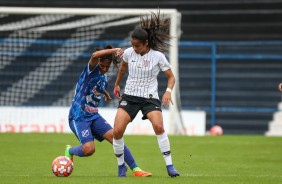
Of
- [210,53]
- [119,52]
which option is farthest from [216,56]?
[119,52]

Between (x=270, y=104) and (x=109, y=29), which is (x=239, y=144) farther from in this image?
(x=109, y=29)

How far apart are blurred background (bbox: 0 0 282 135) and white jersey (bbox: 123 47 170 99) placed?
11.3m

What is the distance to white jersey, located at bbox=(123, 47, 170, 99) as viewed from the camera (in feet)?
31.2

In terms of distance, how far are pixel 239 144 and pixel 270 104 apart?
22.9 ft

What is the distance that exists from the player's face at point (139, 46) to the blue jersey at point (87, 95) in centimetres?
83

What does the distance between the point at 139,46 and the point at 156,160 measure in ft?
13.1

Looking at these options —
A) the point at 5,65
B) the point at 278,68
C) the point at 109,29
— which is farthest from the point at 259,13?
the point at 5,65

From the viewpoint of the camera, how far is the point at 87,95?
10.2m

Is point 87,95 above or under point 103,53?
under

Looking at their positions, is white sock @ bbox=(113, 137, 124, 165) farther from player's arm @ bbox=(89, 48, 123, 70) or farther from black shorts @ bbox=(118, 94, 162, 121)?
player's arm @ bbox=(89, 48, 123, 70)

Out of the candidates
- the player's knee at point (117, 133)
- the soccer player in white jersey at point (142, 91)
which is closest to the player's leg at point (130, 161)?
the soccer player in white jersey at point (142, 91)

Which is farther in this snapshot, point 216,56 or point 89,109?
point 216,56

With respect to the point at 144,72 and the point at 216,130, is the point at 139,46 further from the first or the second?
the point at 216,130

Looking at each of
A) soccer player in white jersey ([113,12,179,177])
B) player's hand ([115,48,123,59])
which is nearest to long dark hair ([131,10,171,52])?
soccer player in white jersey ([113,12,179,177])
